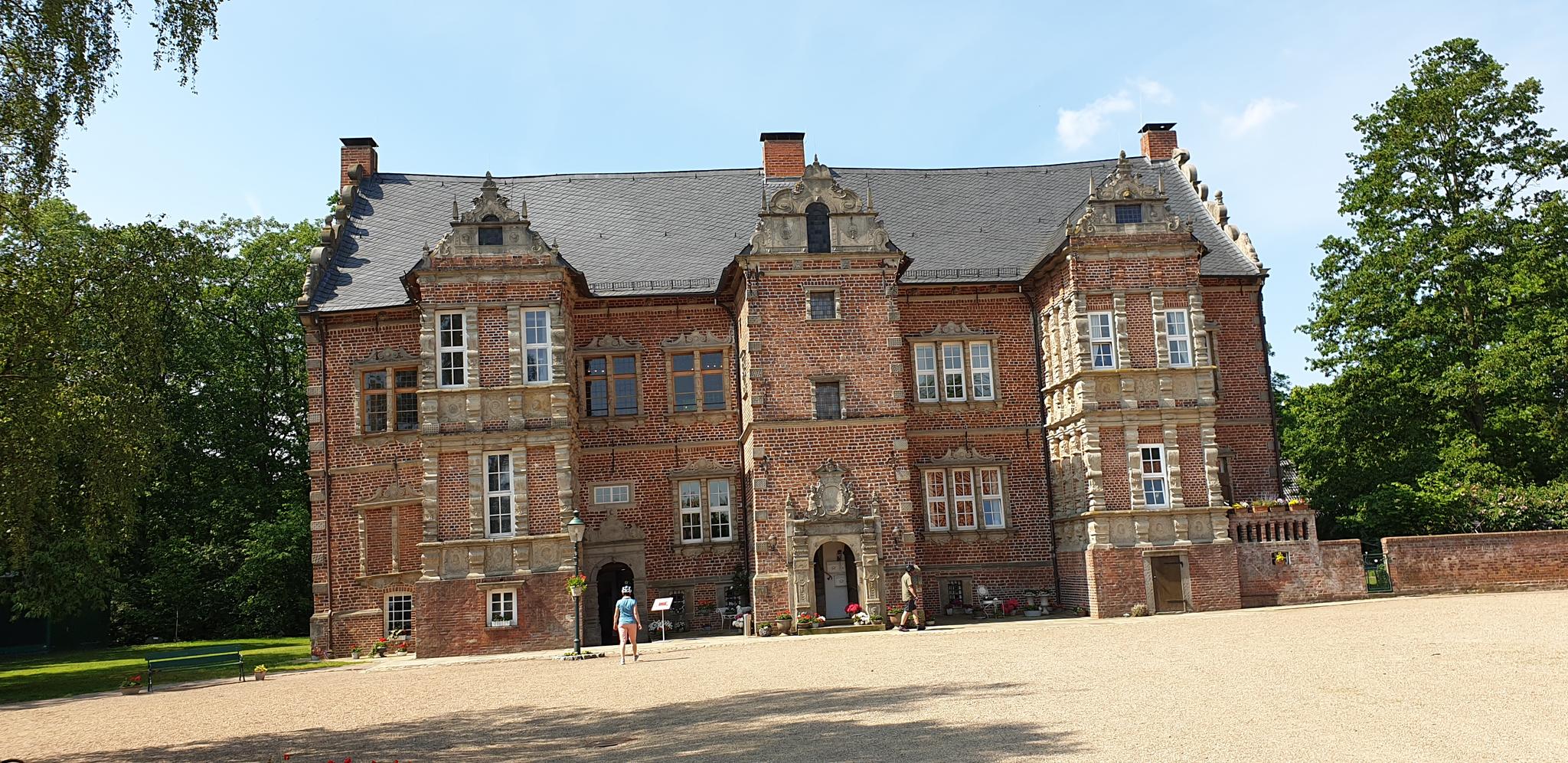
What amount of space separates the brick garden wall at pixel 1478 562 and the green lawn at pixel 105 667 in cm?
2384

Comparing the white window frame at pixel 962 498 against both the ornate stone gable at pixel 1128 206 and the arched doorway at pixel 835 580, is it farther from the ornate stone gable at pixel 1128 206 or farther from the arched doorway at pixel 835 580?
the ornate stone gable at pixel 1128 206

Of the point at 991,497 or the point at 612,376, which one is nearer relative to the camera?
the point at 612,376

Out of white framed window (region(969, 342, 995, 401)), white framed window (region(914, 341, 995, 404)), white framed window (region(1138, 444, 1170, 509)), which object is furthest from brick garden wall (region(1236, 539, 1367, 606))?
white framed window (region(914, 341, 995, 404))

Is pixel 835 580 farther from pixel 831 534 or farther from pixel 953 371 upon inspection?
pixel 953 371

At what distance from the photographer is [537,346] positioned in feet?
87.5

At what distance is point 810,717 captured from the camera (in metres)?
12.4

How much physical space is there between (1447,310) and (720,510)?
64.5 feet

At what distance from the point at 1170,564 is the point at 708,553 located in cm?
1072

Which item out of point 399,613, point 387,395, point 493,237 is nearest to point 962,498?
point 493,237

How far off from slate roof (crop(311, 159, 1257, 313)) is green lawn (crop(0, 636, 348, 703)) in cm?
855

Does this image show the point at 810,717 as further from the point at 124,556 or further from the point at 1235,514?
the point at 124,556

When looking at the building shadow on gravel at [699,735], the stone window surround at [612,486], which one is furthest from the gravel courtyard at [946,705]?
the stone window surround at [612,486]

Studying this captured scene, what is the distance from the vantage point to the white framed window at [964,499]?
29.6m

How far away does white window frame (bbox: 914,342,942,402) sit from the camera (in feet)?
98.2
